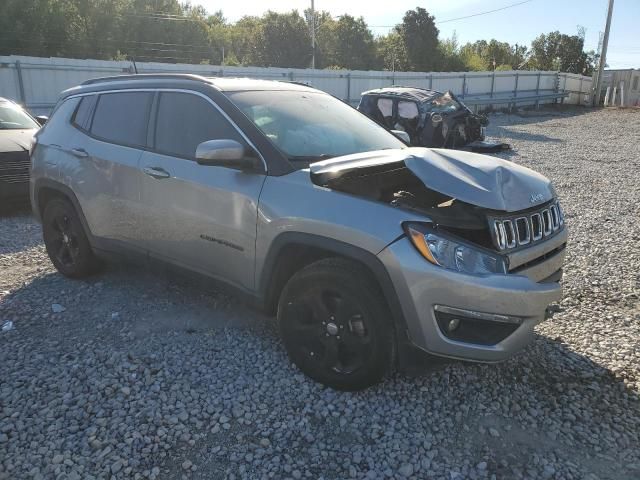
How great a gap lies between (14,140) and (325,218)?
20.8ft

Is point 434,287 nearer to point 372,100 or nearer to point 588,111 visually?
point 372,100

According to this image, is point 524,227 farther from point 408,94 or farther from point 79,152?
point 408,94

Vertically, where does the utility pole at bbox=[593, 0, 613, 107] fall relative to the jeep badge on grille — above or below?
above

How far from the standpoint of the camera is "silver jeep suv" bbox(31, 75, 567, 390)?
9.51 feet

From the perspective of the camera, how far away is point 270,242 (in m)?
3.40

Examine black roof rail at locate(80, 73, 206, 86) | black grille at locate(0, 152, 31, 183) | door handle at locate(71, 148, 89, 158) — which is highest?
black roof rail at locate(80, 73, 206, 86)

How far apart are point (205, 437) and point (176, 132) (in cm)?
220

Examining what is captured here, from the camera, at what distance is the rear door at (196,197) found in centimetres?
357

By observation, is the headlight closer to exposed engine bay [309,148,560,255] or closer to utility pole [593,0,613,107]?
exposed engine bay [309,148,560,255]

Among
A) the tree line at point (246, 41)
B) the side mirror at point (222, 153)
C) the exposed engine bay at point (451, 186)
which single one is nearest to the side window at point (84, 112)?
the side mirror at point (222, 153)

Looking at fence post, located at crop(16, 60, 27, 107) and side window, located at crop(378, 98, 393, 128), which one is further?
fence post, located at crop(16, 60, 27, 107)

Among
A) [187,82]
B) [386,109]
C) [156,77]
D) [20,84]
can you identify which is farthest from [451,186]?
[20,84]

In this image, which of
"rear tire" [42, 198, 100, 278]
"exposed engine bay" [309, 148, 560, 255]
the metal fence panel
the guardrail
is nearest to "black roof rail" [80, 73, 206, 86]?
"rear tire" [42, 198, 100, 278]

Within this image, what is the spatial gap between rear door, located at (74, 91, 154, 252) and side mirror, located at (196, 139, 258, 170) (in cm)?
100
